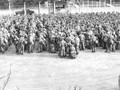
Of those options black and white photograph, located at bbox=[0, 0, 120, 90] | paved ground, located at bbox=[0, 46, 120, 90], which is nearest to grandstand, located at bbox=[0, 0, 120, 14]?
black and white photograph, located at bbox=[0, 0, 120, 90]

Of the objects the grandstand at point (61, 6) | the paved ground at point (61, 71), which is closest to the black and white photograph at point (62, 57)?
the paved ground at point (61, 71)

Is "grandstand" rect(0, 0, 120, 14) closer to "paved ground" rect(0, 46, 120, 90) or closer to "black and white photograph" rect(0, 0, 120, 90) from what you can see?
"black and white photograph" rect(0, 0, 120, 90)

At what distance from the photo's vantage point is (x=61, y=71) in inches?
425

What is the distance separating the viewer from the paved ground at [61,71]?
30.3 ft

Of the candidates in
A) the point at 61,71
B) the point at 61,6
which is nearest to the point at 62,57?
the point at 61,71

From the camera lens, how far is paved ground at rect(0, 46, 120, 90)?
9.23 metres

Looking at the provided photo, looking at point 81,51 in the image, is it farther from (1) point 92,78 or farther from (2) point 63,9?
(2) point 63,9

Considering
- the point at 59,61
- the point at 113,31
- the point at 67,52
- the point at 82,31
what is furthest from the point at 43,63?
the point at 113,31

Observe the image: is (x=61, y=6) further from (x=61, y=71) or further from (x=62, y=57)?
(x=61, y=71)

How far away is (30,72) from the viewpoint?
1077 centimetres

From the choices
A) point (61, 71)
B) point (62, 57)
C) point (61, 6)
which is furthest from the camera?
point (61, 6)

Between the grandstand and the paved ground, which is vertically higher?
the grandstand

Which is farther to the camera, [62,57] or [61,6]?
[61,6]

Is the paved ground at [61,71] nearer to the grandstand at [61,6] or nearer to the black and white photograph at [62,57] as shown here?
the black and white photograph at [62,57]
